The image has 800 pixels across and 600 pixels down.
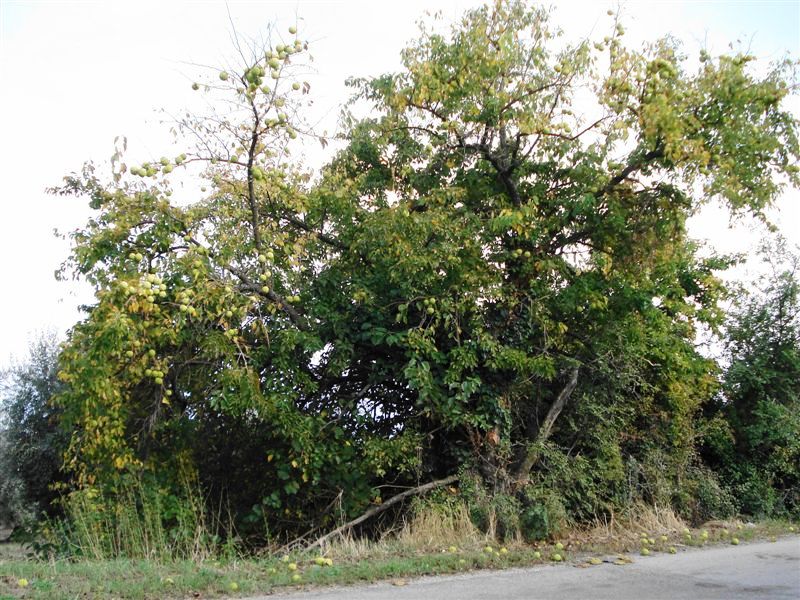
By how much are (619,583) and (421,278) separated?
4432mm

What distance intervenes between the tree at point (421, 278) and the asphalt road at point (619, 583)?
278 centimetres

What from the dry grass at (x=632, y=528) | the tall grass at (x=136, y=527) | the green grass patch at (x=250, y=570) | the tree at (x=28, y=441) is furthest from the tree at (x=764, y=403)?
the tree at (x=28, y=441)

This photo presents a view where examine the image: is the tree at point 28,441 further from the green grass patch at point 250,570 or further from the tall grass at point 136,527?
the green grass patch at point 250,570

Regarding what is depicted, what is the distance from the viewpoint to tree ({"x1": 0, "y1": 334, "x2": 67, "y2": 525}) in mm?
13367

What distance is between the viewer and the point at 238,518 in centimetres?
973

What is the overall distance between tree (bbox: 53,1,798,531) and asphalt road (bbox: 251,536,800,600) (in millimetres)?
2779

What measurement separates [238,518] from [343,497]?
5.06 ft

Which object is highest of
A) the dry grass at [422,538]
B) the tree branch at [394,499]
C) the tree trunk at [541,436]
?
the tree trunk at [541,436]

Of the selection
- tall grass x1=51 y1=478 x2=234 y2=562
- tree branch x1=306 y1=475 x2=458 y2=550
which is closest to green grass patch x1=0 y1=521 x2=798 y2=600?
tall grass x1=51 y1=478 x2=234 y2=562

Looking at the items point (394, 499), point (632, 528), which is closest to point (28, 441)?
point (394, 499)

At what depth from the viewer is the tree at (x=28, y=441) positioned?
13367 millimetres

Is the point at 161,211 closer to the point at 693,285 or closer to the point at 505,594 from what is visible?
the point at 505,594

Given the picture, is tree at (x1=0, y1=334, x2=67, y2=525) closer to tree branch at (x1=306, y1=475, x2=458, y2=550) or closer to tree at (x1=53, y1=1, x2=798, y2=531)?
tree at (x1=53, y1=1, x2=798, y2=531)

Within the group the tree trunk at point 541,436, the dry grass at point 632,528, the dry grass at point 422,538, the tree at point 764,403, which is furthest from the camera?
the tree at point 764,403
